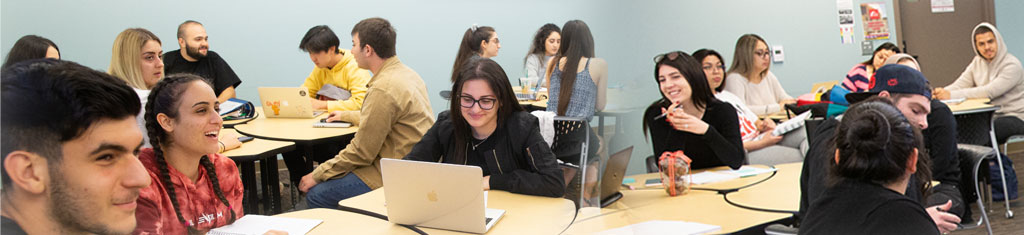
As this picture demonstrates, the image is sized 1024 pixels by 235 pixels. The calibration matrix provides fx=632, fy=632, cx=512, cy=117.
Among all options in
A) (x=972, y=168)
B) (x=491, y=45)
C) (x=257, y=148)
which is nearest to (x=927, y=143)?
(x=972, y=168)

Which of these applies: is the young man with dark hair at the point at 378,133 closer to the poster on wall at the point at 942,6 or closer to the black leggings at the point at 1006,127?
the poster on wall at the point at 942,6

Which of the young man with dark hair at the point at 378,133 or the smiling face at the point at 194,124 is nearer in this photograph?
the smiling face at the point at 194,124

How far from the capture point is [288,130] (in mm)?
2240

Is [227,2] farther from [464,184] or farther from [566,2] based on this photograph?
[566,2]

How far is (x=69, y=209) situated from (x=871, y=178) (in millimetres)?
902

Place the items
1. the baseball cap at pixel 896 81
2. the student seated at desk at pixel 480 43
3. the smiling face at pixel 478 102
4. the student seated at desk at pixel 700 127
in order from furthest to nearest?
the student seated at desk at pixel 480 43, the smiling face at pixel 478 102, the student seated at desk at pixel 700 127, the baseball cap at pixel 896 81

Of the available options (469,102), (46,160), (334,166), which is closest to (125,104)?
(46,160)

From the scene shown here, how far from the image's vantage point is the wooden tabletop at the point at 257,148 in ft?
5.94

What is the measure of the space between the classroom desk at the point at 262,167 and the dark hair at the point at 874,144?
1.51 meters

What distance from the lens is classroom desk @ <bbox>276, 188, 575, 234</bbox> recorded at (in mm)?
1052

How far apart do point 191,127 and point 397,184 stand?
40cm

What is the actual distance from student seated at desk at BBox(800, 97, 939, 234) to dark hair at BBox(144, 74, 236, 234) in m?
0.95

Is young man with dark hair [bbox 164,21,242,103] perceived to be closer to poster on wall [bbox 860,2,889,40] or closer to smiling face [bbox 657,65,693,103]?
smiling face [bbox 657,65,693,103]

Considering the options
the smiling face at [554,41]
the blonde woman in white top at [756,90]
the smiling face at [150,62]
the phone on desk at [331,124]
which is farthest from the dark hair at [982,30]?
the phone on desk at [331,124]
